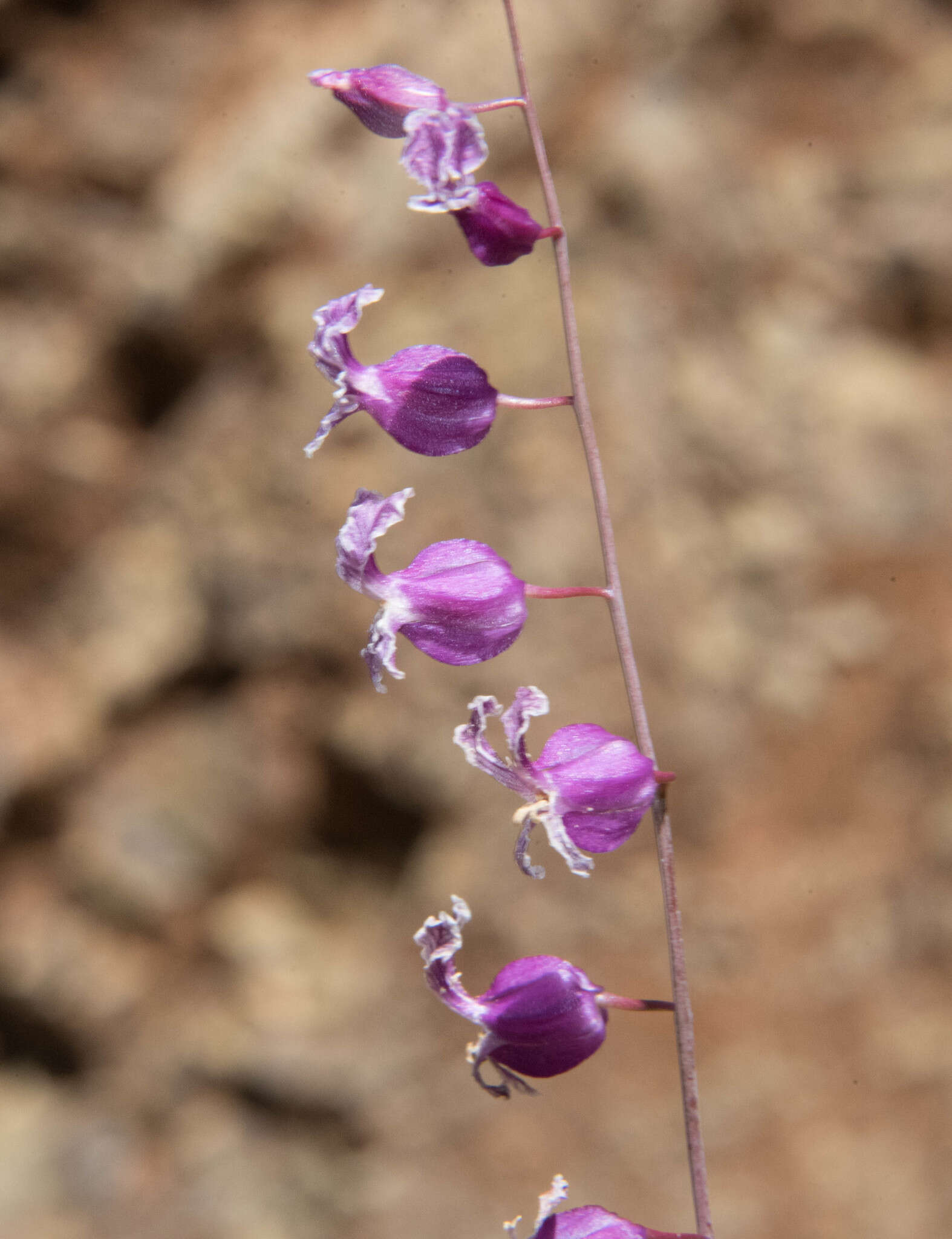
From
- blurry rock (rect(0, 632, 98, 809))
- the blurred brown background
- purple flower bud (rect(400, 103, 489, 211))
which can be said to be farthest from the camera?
blurry rock (rect(0, 632, 98, 809))

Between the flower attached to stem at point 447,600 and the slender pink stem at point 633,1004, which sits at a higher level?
the flower attached to stem at point 447,600

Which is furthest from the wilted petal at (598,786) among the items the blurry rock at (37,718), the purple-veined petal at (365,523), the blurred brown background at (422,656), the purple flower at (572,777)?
the blurry rock at (37,718)

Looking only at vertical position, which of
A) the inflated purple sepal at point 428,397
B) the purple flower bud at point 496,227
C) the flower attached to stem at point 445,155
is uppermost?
the flower attached to stem at point 445,155

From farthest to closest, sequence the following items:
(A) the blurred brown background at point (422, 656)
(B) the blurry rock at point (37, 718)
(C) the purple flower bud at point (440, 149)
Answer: (B) the blurry rock at point (37, 718)
(A) the blurred brown background at point (422, 656)
(C) the purple flower bud at point (440, 149)

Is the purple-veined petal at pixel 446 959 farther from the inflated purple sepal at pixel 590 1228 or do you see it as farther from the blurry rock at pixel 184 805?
the blurry rock at pixel 184 805

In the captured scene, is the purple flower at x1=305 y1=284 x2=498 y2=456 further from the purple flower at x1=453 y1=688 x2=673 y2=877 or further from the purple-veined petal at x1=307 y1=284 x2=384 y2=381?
the purple flower at x1=453 y1=688 x2=673 y2=877

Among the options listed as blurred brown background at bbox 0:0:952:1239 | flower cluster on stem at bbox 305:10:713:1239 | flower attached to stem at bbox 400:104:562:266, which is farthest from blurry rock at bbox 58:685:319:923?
flower attached to stem at bbox 400:104:562:266
